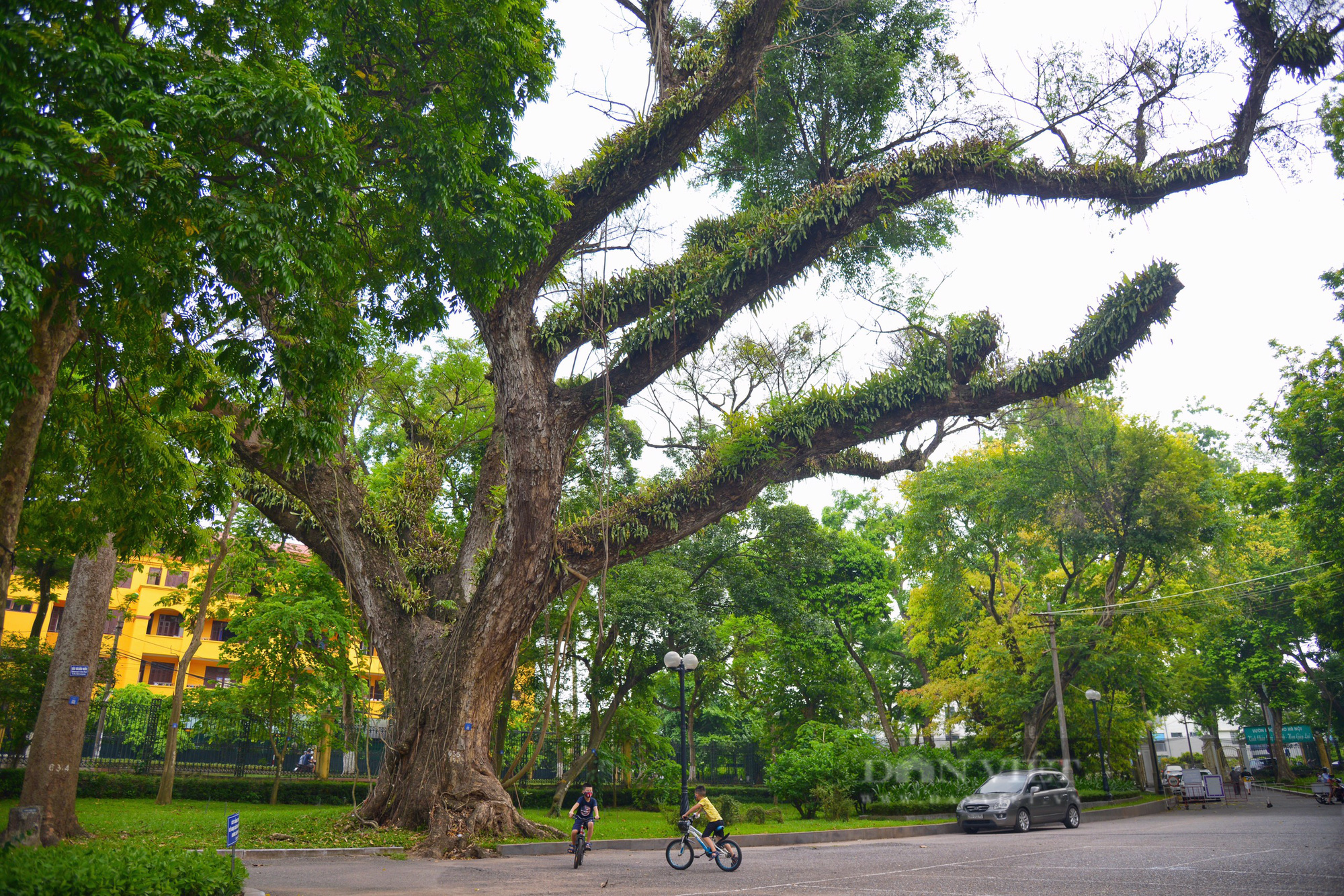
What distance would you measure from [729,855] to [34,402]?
848 centimetres

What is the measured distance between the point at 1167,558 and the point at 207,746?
28010 mm

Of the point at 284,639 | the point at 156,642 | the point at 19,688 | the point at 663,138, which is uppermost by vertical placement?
the point at 663,138

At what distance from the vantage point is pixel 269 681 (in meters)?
20.2

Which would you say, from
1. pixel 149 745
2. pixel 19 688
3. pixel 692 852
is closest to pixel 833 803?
pixel 692 852

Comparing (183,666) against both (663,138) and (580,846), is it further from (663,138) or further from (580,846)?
(663,138)

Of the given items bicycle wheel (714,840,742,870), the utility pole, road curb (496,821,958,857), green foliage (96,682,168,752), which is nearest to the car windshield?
road curb (496,821,958,857)

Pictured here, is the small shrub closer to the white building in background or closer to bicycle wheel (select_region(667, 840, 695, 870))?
bicycle wheel (select_region(667, 840, 695, 870))

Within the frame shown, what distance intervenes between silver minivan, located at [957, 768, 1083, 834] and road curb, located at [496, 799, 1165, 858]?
28.8 inches

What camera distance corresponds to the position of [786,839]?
586 inches

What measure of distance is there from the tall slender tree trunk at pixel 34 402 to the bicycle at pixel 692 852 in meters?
7.60

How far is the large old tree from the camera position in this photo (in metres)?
12.6

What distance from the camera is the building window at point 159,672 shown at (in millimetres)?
42781

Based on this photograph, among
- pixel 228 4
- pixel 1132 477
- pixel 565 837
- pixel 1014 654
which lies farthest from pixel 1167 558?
pixel 228 4

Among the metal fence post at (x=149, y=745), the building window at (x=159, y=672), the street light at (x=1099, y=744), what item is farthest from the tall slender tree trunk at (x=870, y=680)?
the building window at (x=159, y=672)
